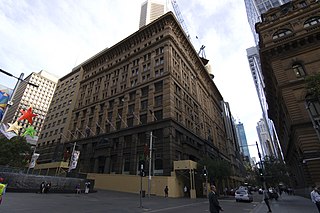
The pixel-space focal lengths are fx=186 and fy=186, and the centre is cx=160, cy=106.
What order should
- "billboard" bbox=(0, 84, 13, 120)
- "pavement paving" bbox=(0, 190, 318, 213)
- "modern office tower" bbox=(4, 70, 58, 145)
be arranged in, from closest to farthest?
"billboard" bbox=(0, 84, 13, 120) < "pavement paving" bbox=(0, 190, 318, 213) < "modern office tower" bbox=(4, 70, 58, 145)

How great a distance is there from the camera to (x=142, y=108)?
1618 inches

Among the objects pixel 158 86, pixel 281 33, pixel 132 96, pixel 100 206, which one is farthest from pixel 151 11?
pixel 100 206

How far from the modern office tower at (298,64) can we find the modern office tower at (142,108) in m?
18.1

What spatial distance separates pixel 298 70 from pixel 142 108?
28426mm

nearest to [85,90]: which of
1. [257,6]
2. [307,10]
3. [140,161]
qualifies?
[140,161]

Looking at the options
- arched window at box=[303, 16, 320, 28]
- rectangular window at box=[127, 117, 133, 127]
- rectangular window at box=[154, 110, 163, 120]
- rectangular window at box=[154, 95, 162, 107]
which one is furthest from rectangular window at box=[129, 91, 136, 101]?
arched window at box=[303, 16, 320, 28]

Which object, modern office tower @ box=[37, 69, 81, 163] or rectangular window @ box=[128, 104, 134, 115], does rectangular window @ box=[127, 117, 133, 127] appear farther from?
modern office tower @ box=[37, 69, 81, 163]

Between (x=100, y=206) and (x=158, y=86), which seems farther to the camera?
(x=158, y=86)

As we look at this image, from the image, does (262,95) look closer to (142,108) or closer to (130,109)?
(142,108)

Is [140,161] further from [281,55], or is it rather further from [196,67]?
[196,67]

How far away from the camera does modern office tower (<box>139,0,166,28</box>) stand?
237 ft

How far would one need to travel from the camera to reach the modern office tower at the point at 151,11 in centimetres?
7212

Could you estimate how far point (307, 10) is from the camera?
29781 millimetres

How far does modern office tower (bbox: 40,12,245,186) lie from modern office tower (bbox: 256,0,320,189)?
1806 cm
